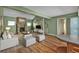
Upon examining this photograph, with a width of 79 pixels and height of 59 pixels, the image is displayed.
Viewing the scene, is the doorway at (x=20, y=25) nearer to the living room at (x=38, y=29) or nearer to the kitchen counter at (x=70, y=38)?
the living room at (x=38, y=29)

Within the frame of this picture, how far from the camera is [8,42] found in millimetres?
1829

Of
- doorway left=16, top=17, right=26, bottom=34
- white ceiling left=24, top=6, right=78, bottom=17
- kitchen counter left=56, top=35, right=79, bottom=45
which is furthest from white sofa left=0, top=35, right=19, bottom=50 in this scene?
kitchen counter left=56, top=35, right=79, bottom=45

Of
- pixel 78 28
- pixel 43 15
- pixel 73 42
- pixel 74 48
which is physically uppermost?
pixel 43 15

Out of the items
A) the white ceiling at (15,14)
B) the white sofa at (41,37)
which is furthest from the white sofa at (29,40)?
the white ceiling at (15,14)

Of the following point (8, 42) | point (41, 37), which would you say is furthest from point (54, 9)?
point (8, 42)

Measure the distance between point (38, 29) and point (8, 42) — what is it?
681mm

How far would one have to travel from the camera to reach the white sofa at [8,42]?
181 centimetres

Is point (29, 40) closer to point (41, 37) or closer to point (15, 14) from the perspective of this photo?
point (41, 37)

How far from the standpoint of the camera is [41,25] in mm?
2012

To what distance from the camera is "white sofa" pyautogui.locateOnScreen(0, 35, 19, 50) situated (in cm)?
181

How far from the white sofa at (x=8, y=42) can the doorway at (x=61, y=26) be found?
0.93 meters
